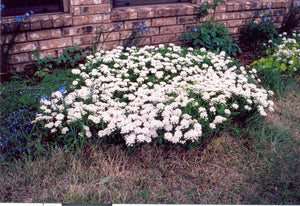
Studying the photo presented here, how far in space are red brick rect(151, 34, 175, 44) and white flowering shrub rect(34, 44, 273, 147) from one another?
0.91m

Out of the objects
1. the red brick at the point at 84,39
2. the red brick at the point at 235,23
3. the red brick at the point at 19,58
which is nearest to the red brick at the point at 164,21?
the red brick at the point at 84,39

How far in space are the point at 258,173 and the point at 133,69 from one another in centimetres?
174

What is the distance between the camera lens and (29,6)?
3365mm

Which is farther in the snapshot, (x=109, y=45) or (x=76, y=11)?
(x=109, y=45)

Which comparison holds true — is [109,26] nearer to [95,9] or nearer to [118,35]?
[118,35]

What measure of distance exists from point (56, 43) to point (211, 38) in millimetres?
2254

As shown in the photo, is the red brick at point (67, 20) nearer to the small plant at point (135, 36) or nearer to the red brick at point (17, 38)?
the red brick at point (17, 38)

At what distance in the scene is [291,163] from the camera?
2.25 m

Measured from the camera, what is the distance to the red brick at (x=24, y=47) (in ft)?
10.6

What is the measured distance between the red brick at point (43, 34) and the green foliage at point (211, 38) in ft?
5.98

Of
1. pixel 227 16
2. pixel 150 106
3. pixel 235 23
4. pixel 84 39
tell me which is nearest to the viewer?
pixel 150 106

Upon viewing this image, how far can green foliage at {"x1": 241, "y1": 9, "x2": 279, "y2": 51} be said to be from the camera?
4.44 meters

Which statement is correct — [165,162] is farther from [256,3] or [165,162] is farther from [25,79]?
[256,3]

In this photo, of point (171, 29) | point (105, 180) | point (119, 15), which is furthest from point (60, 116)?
point (171, 29)
